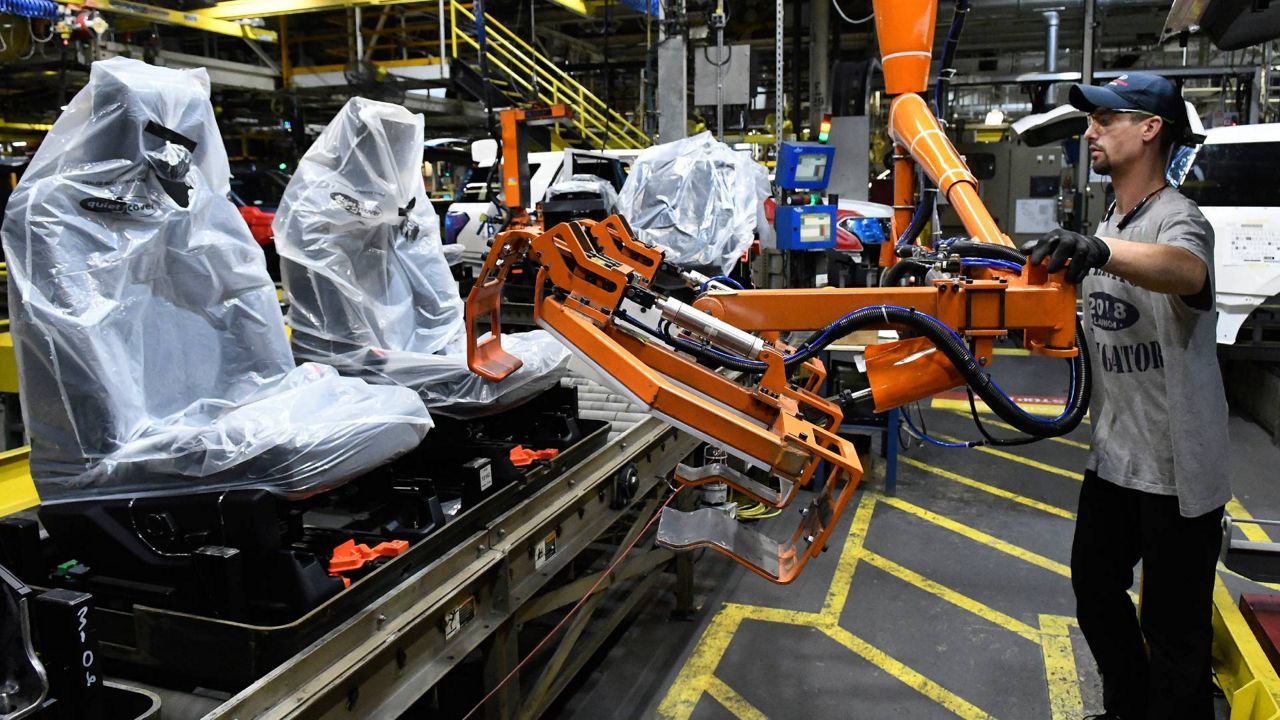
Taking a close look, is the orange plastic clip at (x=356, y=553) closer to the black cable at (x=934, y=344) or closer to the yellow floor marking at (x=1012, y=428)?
the black cable at (x=934, y=344)

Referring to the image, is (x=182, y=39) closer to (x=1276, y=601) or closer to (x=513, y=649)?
(x=513, y=649)

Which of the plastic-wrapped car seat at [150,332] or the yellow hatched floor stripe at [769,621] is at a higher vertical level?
the plastic-wrapped car seat at [150,332]

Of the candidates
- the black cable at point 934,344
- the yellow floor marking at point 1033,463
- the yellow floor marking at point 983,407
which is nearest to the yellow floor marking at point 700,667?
the black cable at point 934,344

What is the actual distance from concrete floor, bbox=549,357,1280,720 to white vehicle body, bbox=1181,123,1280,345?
1966 millimetres

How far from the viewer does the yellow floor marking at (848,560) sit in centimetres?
436

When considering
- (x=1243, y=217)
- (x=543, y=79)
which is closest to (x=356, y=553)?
(x=1243, y=217)

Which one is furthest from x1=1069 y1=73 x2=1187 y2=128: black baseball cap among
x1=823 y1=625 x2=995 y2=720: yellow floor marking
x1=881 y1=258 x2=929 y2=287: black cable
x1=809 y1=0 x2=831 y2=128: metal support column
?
x1=809 y1=0 x2=831 y2=128: metal support column

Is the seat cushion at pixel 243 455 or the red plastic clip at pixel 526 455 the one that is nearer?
the seat cushion at pixel 243 455

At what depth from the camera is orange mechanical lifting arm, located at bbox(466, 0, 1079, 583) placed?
246cm

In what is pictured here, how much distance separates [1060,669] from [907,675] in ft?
2.20

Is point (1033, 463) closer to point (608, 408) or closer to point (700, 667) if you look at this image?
point (608, 408)

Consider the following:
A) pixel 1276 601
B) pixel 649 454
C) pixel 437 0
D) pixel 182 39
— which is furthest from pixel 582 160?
pixel 182 39

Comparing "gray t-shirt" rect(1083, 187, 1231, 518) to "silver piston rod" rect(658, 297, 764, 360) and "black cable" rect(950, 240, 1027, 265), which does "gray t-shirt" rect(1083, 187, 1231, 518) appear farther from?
"silver piston rod" rect(658, 297, 764, 360)

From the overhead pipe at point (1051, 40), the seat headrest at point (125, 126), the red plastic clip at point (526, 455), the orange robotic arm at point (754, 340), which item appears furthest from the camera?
the overhead pipe at point (1051, 40)
